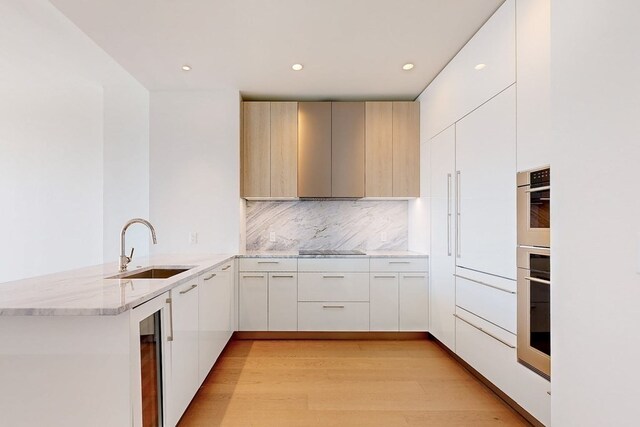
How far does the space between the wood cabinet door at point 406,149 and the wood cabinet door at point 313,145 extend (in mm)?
768

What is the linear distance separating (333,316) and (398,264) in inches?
34.9

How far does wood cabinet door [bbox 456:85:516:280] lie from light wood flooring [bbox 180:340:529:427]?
92 centimetres

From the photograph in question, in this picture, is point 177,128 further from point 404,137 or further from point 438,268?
point 438,268

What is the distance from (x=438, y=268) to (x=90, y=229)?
3.97 m

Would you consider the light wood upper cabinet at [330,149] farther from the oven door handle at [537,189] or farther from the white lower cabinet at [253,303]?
the oven door handle at [537,189]

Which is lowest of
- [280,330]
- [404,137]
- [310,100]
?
[280,330]

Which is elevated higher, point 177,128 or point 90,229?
point 177,128

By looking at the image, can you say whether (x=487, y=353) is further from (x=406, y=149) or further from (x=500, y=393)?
(x=406, y=149)

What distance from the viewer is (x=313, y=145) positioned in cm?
381

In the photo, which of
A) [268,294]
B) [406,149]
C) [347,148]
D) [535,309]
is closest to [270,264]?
[268,294]

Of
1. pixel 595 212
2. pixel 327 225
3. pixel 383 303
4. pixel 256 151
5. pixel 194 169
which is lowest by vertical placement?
pixel 383 303

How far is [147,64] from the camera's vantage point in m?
3.08

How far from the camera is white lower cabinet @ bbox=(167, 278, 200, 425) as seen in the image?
184cm

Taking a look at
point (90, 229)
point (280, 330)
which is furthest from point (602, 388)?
point (90, 229)
